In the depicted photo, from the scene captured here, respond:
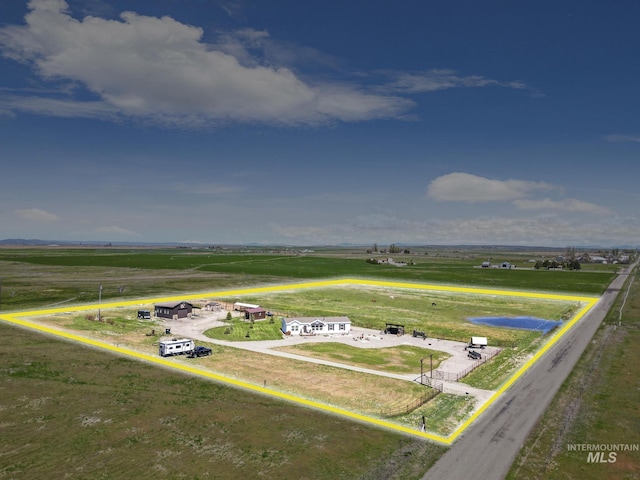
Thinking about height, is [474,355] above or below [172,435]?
above

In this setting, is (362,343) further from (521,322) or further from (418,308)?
(521,322)

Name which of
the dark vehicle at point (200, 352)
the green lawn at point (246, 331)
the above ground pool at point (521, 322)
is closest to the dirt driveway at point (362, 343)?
the green lawn at point (246, 331)

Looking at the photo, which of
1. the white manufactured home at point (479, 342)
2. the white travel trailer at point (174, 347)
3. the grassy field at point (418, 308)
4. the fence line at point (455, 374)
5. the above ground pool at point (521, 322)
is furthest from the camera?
the above ground pool at point (521, 322)

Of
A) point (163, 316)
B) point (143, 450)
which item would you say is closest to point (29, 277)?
point (163, 316)

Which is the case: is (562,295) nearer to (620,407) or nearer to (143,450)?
(620,407)

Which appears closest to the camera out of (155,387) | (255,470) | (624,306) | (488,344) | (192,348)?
(255,470)

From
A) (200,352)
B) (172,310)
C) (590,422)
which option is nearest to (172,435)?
(200,352)

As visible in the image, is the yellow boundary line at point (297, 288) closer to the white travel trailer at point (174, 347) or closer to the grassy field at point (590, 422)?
the white travel trailer at point (174, 347)
